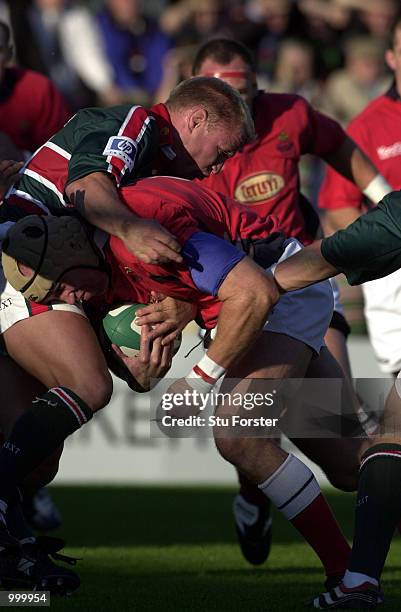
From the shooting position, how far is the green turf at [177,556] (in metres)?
5.46

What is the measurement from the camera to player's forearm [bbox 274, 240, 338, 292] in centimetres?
489

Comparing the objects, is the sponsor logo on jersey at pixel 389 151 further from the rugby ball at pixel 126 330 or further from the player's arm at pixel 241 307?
the player's arm at pixel 241 307

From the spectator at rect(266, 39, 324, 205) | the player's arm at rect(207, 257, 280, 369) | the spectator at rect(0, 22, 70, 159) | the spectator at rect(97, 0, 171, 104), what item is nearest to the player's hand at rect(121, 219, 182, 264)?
the player's arm at rect(207, 257, 280, 369)

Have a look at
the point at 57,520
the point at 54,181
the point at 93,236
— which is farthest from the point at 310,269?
the point at 57,520

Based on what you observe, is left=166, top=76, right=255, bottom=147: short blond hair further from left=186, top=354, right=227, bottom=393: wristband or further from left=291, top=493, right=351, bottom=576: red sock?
left=291, top=493, right=351, bottom=576: red sock

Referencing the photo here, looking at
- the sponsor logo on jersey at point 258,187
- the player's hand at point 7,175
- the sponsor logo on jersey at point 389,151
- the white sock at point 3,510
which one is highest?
the player's hand at point 7,175

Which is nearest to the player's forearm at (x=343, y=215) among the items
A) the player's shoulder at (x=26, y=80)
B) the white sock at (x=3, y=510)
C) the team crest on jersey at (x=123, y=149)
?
the player's shoulder at (x=26, y=80)

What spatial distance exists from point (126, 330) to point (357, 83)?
7.96m

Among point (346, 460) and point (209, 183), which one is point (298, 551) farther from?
point (209, 183)

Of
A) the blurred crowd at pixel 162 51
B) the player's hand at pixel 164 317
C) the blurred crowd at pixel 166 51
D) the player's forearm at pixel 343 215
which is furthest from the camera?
the blurred crowd at pixel 162 51

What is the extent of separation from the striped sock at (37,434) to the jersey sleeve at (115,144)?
35.5 inches

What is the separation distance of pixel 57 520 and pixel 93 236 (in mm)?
3267

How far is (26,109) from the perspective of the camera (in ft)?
26.7

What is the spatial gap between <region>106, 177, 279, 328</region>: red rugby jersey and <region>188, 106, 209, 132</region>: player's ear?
239 millimetres
